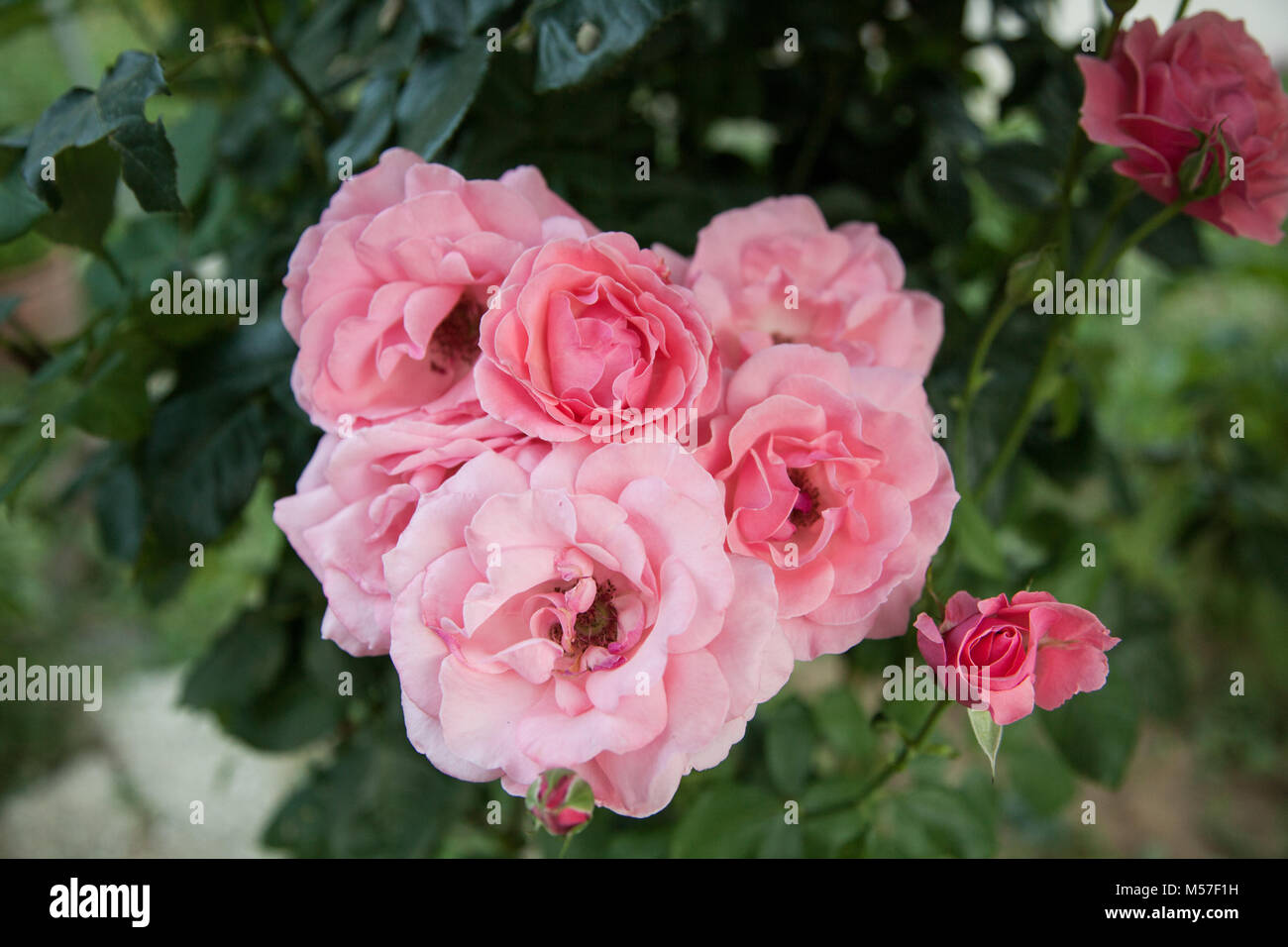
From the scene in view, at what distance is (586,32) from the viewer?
16.5 inches

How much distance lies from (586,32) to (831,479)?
0.26m

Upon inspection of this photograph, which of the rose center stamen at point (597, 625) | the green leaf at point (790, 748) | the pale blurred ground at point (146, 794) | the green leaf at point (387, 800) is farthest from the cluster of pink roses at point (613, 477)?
the pale blurred ground at point (146, 794)

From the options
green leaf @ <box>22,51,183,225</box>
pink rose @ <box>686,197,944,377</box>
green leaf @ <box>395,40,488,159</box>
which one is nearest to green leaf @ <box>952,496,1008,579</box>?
pink rose @ <box>686,197,944,377</box>

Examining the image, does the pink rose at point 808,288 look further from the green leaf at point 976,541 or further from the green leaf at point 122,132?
the green leaf at point 122,132

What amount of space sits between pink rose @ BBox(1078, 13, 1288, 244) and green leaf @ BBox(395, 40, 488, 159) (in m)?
0.30

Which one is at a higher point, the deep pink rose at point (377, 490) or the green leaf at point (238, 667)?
the deep pink rose at point (377, 490)

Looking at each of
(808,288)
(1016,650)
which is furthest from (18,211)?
(1016,650)

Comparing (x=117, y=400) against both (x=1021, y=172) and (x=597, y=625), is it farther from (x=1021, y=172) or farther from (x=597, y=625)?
(x=1021, y=172)

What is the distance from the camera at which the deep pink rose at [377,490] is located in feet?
1.11

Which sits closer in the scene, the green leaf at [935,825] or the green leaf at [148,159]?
the green leaf at [148,159]

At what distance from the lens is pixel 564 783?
1.06 ft

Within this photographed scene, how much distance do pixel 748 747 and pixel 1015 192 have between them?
19.2 inches

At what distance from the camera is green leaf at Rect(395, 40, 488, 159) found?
1.34 ft

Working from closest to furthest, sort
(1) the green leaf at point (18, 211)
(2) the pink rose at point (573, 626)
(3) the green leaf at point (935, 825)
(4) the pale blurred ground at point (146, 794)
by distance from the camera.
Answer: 1. (2) the pink rose at point (573, 626)
2. (1) the green leaf at point (18, 211)
3. (3) the green leaf at point (935, 825)
4. (4) the pale blurred ground at point (146, 794)
